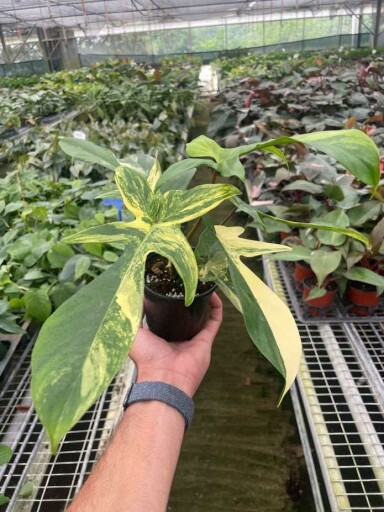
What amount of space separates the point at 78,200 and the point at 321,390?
1.20 m

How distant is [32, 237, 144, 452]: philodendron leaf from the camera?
0.34 m

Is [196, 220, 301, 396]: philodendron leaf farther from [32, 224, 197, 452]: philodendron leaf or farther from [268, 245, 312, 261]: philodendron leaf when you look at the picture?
[268, 245, 312, 261]: philodendron leaf

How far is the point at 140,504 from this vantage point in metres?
0.52

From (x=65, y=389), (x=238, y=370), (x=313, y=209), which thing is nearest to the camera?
(x=65, y=389)

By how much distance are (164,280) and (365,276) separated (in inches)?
28.2

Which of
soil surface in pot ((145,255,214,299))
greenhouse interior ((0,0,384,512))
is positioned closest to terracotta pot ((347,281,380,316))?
greenhouse interior ((0,0,384,512))

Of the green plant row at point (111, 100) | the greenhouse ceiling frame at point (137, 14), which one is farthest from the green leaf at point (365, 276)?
the greenhouse ceiling frame at point (137, 14)

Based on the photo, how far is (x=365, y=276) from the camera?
47.0 inches

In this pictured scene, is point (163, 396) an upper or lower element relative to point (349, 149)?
lower

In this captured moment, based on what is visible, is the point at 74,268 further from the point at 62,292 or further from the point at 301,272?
the point at 301,272

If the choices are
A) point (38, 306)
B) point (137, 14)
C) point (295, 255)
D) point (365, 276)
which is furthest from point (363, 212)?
point (137, 14)

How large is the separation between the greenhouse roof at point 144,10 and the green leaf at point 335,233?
8139mm

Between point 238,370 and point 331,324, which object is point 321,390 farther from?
point 238,370

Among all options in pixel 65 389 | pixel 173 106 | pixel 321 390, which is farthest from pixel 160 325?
pixel 173 106
